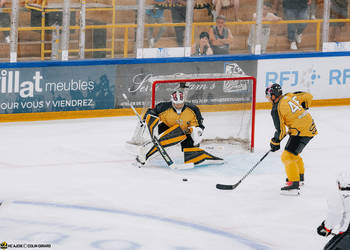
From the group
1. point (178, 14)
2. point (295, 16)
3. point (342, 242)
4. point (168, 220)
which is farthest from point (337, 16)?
point (342, 242)

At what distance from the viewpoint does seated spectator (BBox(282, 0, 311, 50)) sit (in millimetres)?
14188

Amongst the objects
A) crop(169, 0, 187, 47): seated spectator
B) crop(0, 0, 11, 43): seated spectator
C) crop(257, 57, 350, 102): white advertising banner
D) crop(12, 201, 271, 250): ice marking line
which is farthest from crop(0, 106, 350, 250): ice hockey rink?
crop(169, 0, 187, 47): seated spectator

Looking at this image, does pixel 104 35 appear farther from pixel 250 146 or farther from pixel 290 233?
pixel 290 233

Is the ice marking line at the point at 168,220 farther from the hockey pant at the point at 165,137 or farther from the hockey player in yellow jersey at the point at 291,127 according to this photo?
the hockey pant at the point at 165,137

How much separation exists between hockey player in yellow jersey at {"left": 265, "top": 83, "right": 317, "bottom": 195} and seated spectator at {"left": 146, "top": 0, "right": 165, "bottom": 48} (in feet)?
14.8

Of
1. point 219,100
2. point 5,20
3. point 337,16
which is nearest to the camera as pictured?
point 219,100

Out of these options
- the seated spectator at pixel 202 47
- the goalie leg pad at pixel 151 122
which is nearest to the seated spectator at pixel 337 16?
the seated spectator at pixel 202 47

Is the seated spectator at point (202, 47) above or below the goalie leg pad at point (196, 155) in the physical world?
above

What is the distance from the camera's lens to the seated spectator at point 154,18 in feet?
43.6

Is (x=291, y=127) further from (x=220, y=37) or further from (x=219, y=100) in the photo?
(x=220, y=37)

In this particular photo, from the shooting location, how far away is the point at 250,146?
1130 centimetres

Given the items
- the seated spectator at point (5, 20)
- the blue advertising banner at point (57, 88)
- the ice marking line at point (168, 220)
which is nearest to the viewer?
the ice marking line at point (168, 220)

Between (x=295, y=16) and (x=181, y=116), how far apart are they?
4.85 metres

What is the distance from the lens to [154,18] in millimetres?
13312
